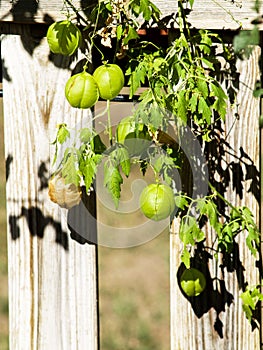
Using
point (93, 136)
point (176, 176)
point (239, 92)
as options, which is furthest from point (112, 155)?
point (239, 92)

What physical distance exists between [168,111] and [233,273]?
670mm

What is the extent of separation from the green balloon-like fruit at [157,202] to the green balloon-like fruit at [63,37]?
0.54 m

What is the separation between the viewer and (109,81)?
283 centimetres

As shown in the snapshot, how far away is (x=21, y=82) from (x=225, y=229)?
90 cm

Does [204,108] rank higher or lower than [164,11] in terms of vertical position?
lower

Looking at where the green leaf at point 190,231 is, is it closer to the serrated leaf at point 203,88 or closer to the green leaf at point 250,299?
the green leaf at point 250,299

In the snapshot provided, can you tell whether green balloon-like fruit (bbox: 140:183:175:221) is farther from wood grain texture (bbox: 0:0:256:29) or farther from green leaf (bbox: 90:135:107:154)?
wood grain texture (bbox: 0:0:256:29)

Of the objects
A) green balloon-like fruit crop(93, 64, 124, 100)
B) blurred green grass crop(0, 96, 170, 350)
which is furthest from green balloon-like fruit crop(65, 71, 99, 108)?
blurred green grass crop(0, 96, 170, 350)

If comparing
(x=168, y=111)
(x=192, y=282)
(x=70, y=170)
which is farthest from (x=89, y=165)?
(x=192, y=282)

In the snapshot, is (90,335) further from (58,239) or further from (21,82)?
(21,82)

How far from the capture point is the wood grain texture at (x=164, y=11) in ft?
10.1

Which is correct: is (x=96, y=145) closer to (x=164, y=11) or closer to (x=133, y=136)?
(x=133, y=136)

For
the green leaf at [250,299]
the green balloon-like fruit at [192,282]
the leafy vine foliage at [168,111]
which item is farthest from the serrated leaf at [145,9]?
the green leaf at [250,299]

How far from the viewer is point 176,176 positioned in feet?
10.3
